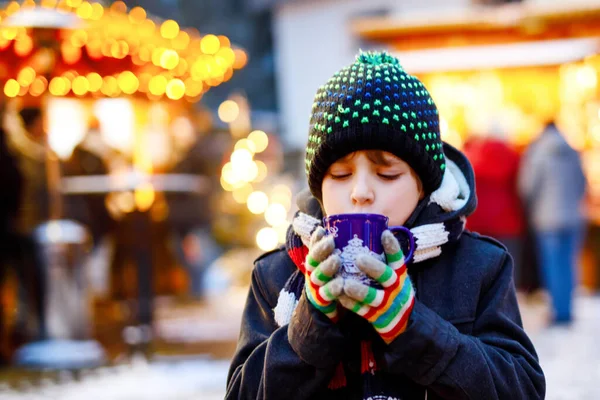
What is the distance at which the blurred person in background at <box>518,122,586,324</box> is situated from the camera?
7.05 m

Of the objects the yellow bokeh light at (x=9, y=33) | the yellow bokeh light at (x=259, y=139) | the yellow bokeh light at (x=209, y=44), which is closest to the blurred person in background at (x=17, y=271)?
the yellow bokeh light at (x=9, y=33)

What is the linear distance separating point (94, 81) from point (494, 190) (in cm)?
361

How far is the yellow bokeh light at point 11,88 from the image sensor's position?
6046mm

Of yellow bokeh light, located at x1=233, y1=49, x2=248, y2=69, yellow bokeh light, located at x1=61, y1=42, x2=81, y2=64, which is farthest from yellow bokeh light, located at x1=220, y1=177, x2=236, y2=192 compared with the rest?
yellow bokeh light, located at x1=61, y1=42, x2=81, y2=64

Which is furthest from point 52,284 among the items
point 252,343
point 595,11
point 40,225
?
point 595,11

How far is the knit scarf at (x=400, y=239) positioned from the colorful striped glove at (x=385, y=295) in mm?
148

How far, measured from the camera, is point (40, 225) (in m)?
7.08

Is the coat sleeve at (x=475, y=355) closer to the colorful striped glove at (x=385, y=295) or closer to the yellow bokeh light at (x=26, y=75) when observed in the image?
the colorful striped glove at (x=385, y=295)

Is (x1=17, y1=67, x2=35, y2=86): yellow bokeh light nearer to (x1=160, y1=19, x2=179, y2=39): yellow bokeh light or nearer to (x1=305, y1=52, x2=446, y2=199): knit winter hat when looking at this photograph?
(x1=160, y1=19, x2=179, y2=39): yellow bokeh light

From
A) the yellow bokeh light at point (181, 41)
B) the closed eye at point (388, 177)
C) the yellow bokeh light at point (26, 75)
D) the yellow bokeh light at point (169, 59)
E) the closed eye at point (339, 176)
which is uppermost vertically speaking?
the yellow bokeh light at point (181, 41)

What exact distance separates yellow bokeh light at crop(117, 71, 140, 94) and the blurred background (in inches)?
0.5

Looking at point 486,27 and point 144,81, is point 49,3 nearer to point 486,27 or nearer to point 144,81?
point 144,81

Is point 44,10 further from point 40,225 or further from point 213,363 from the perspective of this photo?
point 213,363

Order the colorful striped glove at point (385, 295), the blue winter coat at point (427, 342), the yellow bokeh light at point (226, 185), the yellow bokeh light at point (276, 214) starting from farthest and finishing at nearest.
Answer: the yellow bokeh light at point (226, 185) < the yellow bokeh light at point (276, 214) < the blue winter coat at point (427, 342) < the colorful striped glove at point (385, 295)
